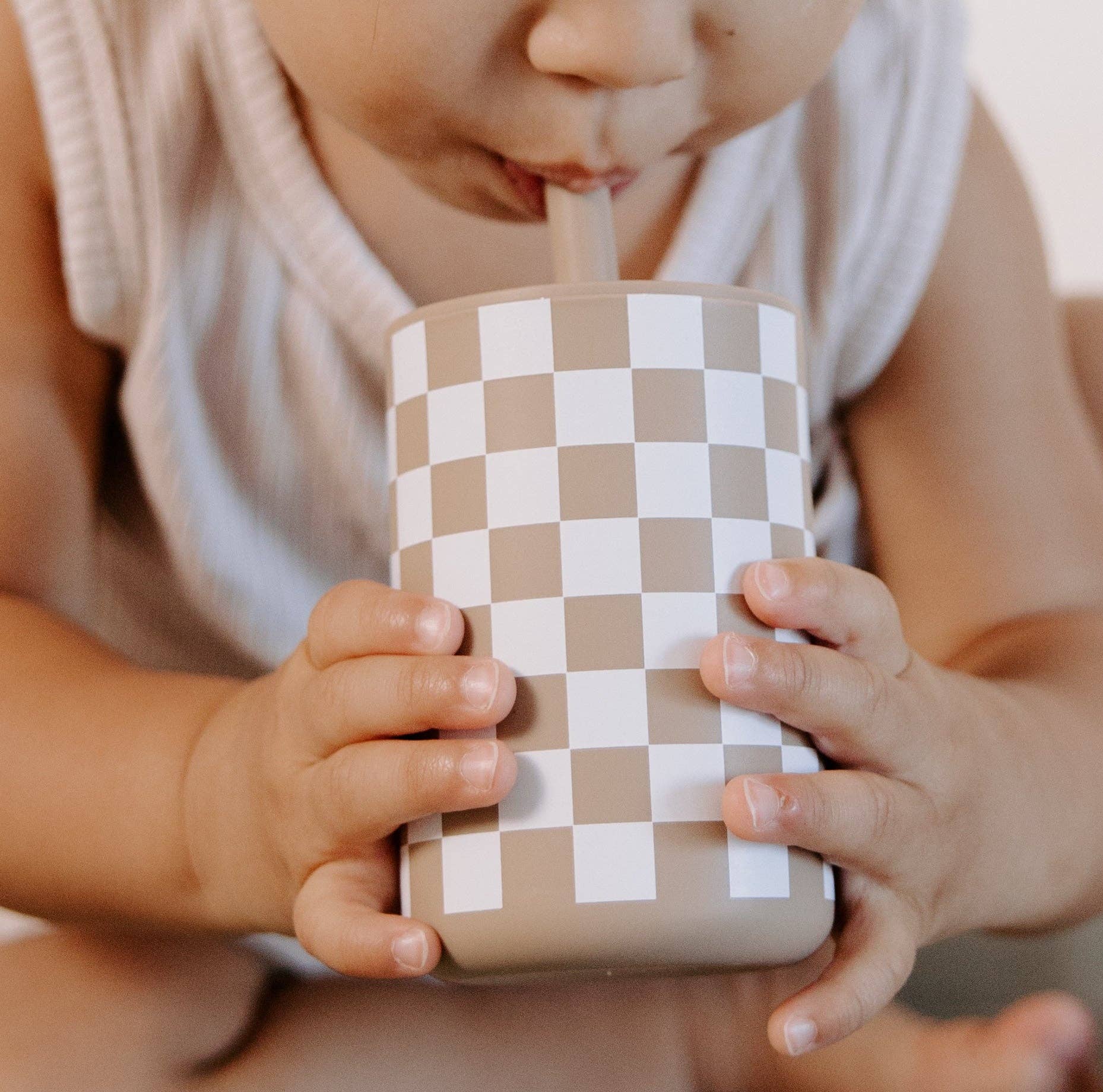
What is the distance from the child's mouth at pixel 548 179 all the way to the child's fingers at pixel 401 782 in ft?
0.76

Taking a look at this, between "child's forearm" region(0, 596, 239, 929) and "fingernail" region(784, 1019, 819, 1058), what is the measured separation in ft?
0.96

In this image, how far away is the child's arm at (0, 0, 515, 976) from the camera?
19.2 inches

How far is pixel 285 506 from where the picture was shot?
0.97 m

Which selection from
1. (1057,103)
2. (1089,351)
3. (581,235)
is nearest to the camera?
(581,235)

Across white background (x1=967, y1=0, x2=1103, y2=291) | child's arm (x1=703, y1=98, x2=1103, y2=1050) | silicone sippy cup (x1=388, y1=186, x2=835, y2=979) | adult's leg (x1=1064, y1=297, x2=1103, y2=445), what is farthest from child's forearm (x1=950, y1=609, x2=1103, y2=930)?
white background (x1=967, y1=0, x2=1103, y2=291)

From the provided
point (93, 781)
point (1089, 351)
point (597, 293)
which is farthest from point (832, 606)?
point (1089, 351)

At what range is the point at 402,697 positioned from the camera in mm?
490

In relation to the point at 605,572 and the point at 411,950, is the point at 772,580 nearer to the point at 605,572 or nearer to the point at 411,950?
the point at 605,572

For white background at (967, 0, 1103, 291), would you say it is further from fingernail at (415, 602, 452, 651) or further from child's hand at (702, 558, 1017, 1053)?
fingernail at (415, 602, 452, 651)

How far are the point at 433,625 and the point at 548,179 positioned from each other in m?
0.20

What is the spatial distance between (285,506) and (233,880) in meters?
Result: 0.38

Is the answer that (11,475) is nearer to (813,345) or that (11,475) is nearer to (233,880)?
(233,880)

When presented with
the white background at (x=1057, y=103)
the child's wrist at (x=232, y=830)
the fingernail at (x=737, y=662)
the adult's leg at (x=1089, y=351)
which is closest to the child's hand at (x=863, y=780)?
the fingernail at (x=737, y=662)

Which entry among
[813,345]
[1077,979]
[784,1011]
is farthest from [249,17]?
[1077,979]
